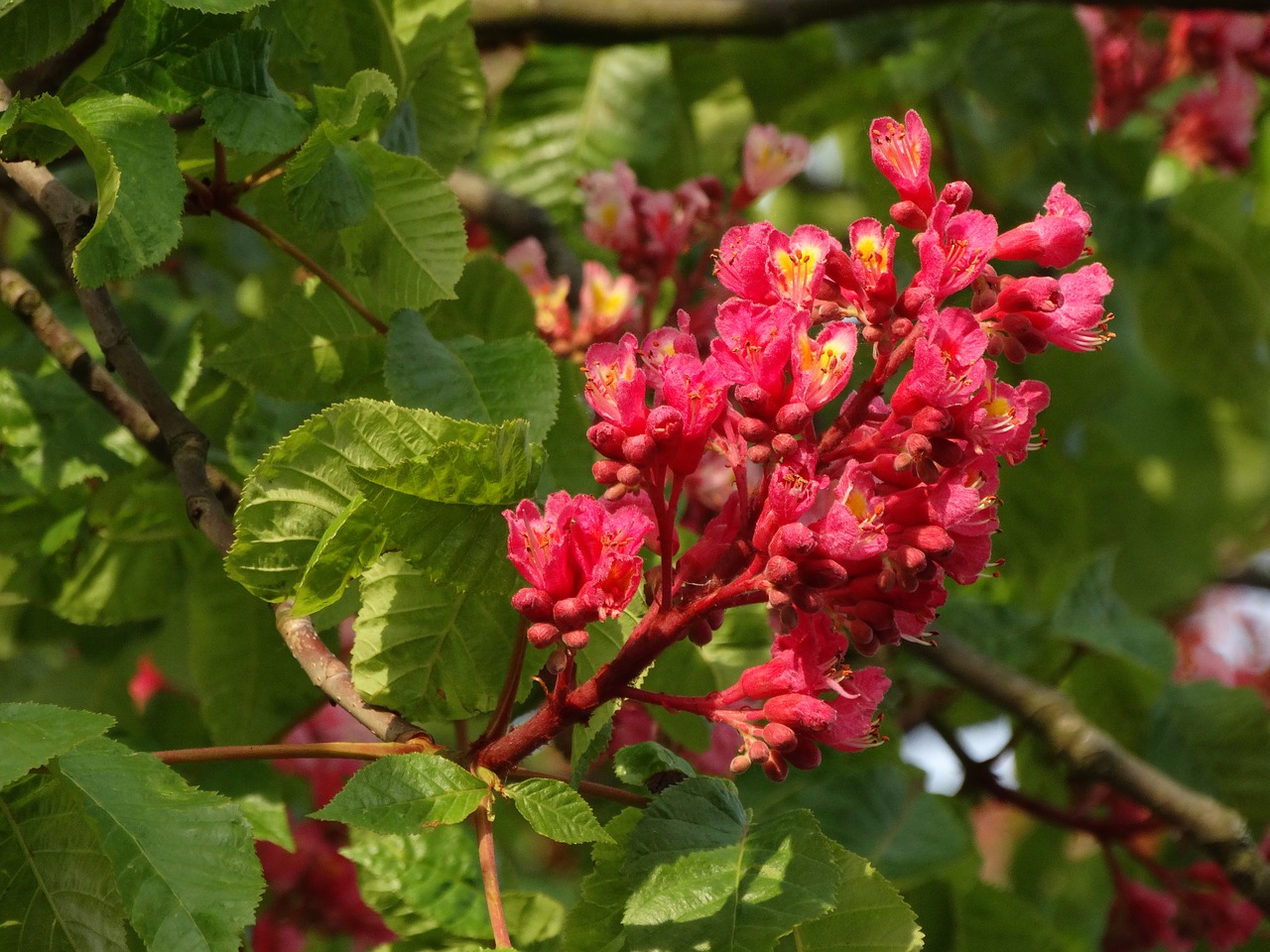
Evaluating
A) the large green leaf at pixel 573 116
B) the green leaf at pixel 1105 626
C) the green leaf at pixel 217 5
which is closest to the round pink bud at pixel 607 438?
the green leaf at pixel 217 5

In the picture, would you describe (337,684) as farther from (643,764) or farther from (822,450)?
(822,450)

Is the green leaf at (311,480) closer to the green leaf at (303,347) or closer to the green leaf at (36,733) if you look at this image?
the green leaf at (36,733)

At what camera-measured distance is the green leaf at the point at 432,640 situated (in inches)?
55.7

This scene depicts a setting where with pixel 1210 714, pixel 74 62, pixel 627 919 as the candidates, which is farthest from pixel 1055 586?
pixel 74 62

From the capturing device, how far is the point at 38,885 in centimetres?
130

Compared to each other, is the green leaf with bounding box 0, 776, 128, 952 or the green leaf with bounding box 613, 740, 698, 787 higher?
the green leaf with bounding box 0, 776, 128, 952

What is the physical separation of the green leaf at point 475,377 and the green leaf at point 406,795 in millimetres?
371

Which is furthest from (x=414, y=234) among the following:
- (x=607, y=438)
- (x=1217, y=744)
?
(x=1217, y=744)

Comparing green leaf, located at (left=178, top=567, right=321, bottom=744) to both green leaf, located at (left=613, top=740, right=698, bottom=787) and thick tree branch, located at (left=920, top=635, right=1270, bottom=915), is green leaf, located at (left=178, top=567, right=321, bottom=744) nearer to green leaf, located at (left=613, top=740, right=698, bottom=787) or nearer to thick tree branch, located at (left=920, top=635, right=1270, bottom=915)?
green leaf, located at (left=613, top=740, right=698, bottom=787)

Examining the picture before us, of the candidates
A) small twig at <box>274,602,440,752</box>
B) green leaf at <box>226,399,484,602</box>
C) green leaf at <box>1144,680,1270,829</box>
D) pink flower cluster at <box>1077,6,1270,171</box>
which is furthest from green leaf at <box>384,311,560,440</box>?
pink flower cluster at <box>1077,6,1270,171</box>

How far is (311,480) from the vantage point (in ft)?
4.33

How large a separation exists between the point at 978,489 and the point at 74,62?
3.90 ft

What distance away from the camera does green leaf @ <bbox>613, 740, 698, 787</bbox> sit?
56.1 inches

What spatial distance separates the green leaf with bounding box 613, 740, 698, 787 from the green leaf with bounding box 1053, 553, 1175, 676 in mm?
1309
